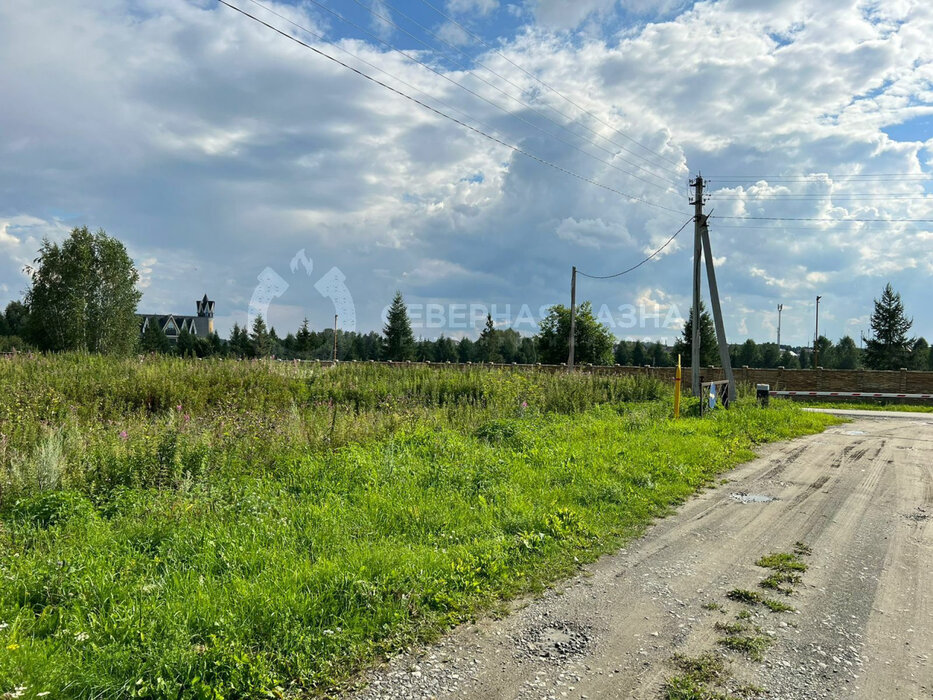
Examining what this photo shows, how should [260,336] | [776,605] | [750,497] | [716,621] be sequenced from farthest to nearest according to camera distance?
[260,336], [750,497], [776,605], [716,621]

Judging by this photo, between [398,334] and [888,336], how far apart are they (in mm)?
48219

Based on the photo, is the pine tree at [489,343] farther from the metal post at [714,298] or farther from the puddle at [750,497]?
the puddle at [750,497]

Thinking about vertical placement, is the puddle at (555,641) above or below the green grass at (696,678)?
below

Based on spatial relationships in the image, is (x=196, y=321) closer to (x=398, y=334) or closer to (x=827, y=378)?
(x=398, y=334)

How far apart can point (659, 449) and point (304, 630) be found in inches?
293

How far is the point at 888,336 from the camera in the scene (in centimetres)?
5653

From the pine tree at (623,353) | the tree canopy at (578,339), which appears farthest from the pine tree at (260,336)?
the pine tree at (623,353)

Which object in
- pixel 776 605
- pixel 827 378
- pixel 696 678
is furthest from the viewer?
pixel 827 378

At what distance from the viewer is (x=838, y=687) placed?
124 inches

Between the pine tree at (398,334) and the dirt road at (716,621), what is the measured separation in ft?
168

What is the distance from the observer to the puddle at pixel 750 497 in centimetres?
729

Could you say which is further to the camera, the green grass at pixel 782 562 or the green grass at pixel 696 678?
the green grass at pixel 782 562

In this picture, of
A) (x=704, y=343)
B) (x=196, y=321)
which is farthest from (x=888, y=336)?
(x=196, y=321)

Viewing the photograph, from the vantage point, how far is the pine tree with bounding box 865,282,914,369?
2181 inches
